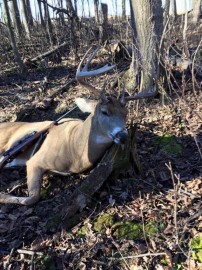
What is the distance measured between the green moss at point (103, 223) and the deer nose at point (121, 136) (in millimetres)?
977

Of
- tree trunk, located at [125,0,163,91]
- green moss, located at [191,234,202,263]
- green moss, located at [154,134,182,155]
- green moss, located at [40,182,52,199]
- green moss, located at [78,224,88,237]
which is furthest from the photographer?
tree trunk, located at [125,0,163,91]

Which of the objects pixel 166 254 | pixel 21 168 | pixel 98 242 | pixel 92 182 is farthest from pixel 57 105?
pixel 166 254

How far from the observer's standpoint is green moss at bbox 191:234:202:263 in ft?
11.8

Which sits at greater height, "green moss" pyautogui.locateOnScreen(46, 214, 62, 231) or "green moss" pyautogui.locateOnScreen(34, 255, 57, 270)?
"green moss" pyautogui.locateOnScreen(46, 214, 62, 231)

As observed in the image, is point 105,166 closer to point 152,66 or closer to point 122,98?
point 122,98

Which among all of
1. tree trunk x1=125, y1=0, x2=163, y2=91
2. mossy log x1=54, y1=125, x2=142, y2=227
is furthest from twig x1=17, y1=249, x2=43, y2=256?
tree trunk x1=125, y1=0, x2=163, y2=91

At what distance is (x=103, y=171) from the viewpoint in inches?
186

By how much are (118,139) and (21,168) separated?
81.7 inches

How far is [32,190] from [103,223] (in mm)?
1266

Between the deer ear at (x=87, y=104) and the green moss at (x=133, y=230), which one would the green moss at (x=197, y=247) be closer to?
the green moss at (x=133, y=230)

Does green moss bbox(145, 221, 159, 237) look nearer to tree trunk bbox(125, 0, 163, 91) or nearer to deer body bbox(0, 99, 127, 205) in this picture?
deer body bbox(0, 99, 127, 205)

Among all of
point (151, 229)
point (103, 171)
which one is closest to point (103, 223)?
point (151, 229)

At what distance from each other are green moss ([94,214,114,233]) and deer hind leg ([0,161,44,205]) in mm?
1071

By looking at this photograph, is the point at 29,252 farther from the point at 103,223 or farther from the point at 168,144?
the point at 168,144
